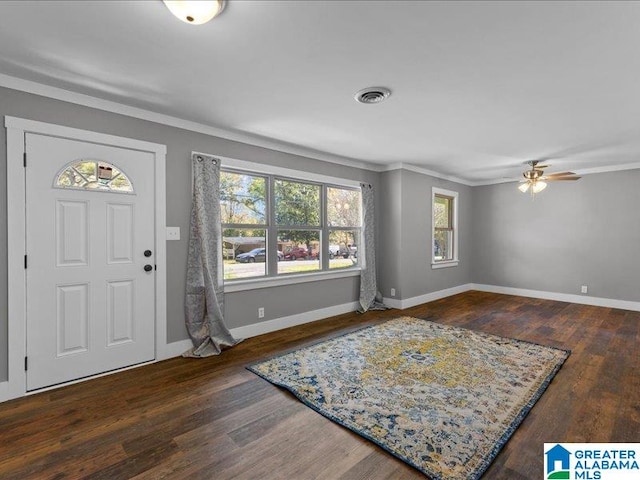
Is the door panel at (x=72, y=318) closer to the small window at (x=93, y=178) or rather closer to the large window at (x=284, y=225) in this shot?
the small window at (x=93, y=178)

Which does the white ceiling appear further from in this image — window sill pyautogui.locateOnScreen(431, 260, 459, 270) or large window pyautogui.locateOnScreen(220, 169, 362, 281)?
window sill pyautogui.locateOnScreen(431, 260, 459, 270)

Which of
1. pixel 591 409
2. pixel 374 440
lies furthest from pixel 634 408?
pixel 374 440

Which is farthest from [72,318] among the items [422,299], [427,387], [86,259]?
[422,299]

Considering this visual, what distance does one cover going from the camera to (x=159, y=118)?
126 inches

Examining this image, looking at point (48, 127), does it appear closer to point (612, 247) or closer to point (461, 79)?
point (461, 79)

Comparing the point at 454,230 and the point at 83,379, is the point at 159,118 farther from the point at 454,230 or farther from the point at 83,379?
the point at 454,230

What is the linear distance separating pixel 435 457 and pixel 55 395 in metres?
2.84

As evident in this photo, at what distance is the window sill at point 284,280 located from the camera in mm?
3828

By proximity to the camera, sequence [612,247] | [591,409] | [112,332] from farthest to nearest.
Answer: [612,247]
[112,332]
[591,409]

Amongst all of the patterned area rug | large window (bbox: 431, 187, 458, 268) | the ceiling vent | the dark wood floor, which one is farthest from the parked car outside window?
large window (bbox: 431, 187, 458, 268)

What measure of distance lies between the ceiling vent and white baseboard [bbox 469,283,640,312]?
221 inches

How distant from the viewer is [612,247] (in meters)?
5.53

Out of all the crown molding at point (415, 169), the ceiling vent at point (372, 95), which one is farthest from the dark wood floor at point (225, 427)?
the crown molding at point (415, 169)

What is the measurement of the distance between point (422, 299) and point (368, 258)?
1.40m
